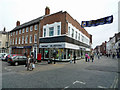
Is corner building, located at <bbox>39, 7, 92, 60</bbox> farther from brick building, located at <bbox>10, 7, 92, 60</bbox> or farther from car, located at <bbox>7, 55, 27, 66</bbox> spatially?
car, located at <bbox>7, 55, 27, 66</bbox>

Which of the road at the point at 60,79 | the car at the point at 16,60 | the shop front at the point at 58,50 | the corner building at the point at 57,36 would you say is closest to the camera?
the road at the point at 60,79

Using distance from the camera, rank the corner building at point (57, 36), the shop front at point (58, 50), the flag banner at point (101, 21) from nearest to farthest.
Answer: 1. the flag banner at point (101, 21)
2. the shop front at point (58, 50)
3. the corner building at point (57, 36)

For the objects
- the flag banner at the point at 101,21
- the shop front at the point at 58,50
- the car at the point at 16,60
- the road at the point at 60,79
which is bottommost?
the road at the point at 60,79

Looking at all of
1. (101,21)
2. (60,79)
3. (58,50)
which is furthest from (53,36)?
(60,79)

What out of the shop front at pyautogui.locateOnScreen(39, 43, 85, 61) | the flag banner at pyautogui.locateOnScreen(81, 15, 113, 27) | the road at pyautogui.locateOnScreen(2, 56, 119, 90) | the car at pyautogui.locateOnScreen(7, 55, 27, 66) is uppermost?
the flag banner at pyautogui.locateOnScreen(81, 15, 113, 27)

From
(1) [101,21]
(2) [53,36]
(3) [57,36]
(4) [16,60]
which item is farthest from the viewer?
(2) [53,36]

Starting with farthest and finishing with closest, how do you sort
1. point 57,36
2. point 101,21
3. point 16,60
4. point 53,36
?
point 53,36 → point 57,36 → point 16,60 → point 101,21

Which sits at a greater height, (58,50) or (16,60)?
(58,50)

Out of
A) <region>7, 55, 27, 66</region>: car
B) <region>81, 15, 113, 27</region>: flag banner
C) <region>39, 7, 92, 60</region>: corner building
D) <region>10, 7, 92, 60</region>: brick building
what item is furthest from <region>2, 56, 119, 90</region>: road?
<region>10, 7, 92, 60</region>: brick building

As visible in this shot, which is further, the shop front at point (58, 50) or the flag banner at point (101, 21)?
the shop front at point (58, 50)

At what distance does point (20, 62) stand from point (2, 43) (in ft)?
103

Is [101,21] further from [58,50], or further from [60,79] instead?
[58,50]

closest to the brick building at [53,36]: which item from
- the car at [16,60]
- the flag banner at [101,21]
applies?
the car at [16,60]

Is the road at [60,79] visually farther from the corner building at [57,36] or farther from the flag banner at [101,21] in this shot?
the corner building at [57,36]
